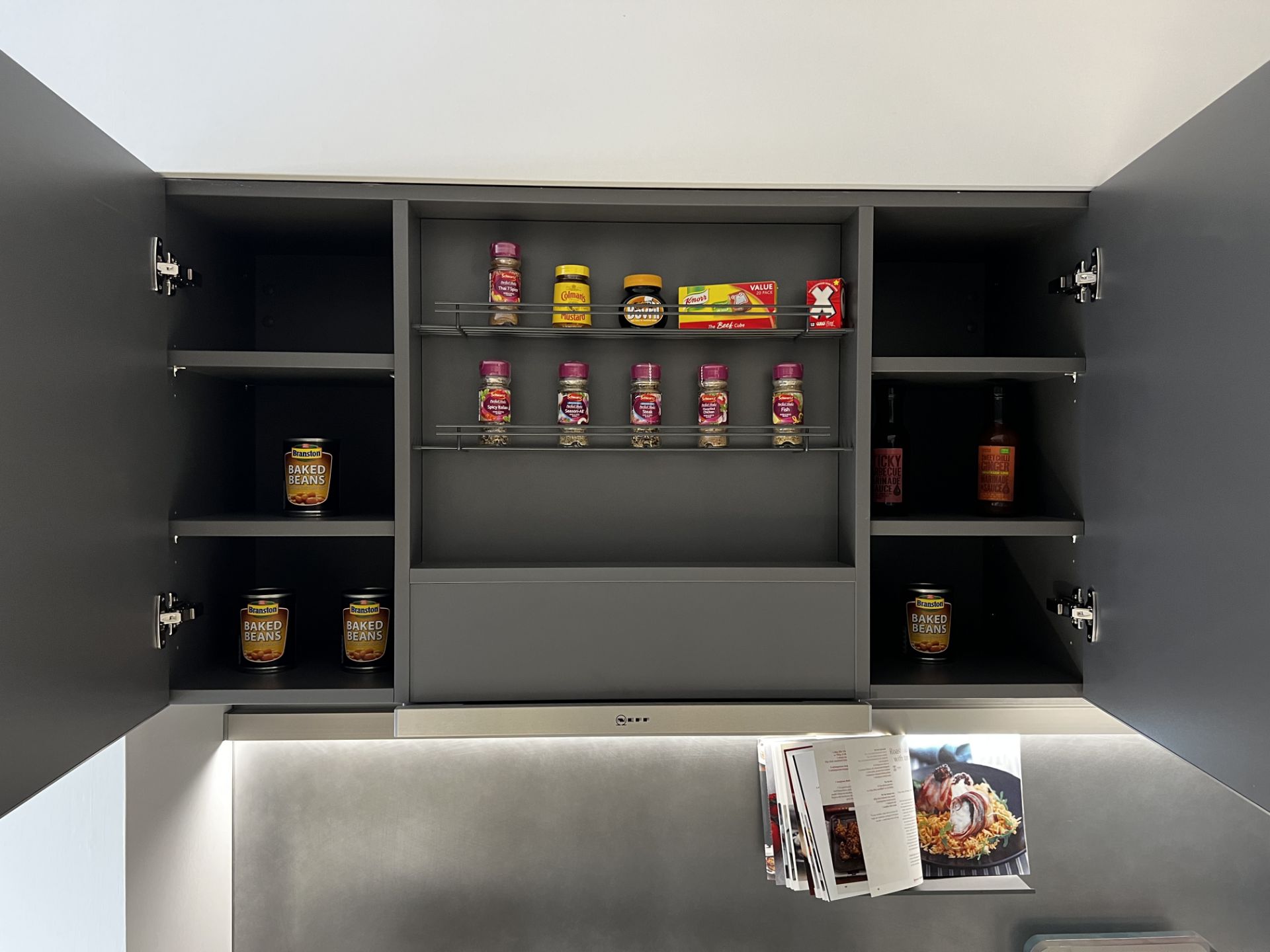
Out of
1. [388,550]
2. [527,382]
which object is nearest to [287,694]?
[388,550]

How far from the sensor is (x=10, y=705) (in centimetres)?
92

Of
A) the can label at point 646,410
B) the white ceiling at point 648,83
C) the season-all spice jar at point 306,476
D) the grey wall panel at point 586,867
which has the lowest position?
the grey wall panel at point 586,867

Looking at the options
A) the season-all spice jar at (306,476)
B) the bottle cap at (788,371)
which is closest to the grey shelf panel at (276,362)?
the season-all spice jar at (306,476)

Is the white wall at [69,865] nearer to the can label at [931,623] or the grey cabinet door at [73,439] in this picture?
the grey cabinet door at [73,439]

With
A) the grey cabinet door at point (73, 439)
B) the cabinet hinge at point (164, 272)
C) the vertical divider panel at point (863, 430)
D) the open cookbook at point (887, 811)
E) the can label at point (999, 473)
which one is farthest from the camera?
the open cookbook at point (887, 811)

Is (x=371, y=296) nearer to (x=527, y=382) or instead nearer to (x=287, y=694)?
(x=527, y=382)

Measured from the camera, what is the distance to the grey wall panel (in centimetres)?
181

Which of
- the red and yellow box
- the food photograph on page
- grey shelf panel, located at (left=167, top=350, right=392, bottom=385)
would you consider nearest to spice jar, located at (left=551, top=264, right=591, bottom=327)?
the red and yellow box

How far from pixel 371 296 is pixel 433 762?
2.94ft

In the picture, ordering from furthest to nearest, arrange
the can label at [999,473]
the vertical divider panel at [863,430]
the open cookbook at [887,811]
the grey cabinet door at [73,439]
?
the open cookbook at [887,811]
the can label at [999,473]
the vertical divider panel at [863,430]
the grey cabinet door at [73,439]

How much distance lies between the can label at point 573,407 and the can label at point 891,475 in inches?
19.7

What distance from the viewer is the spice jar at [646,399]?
1.48 metres

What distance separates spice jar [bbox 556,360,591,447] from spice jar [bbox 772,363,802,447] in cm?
30

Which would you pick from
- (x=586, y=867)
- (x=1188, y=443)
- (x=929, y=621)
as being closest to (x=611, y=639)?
(x=929, y=621)
